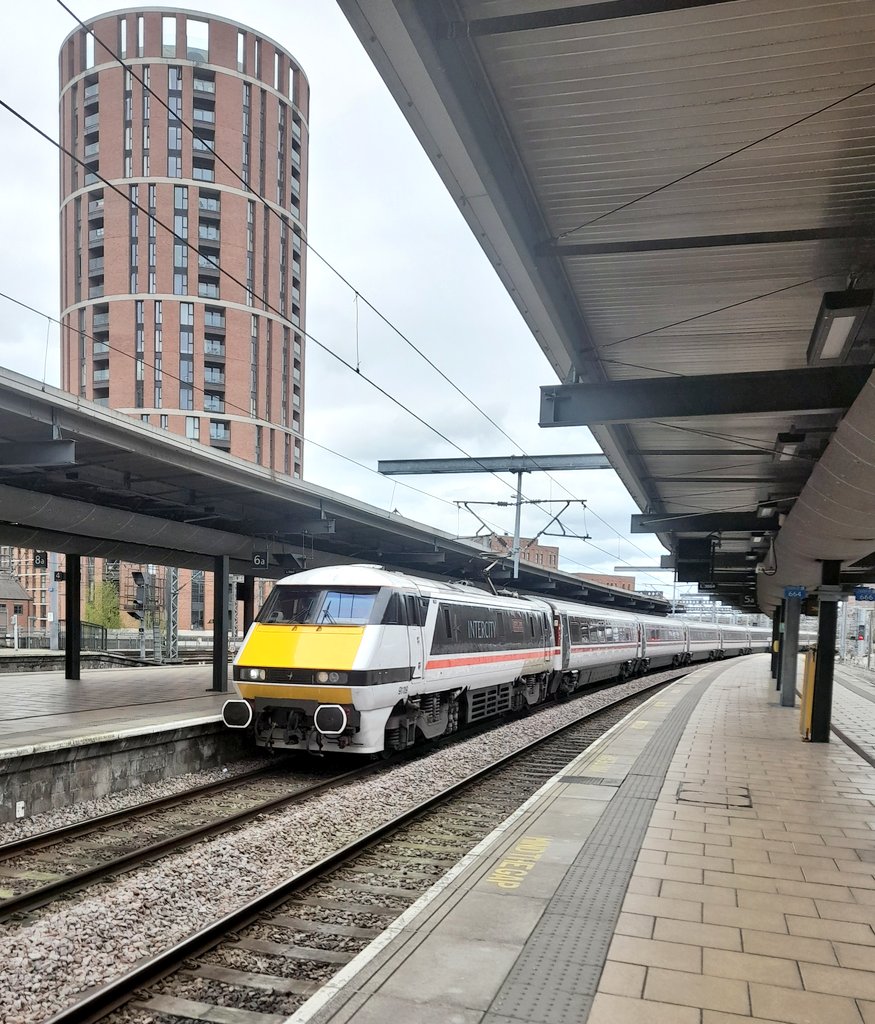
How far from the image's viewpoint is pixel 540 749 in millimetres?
13969

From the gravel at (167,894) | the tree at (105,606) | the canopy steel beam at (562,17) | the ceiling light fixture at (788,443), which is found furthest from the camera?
→ the tree at (105,606)

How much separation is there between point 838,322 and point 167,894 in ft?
21.8

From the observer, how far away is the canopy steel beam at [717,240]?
5919mm

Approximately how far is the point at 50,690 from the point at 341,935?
14.1 meters

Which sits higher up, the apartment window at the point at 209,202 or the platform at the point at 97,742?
the apartment window at the point at 209,202

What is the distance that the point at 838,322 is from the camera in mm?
6223

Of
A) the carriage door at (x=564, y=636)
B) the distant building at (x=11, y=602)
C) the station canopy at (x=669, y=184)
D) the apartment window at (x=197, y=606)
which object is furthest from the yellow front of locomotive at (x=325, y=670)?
the apartment window at (x=197, y=606)

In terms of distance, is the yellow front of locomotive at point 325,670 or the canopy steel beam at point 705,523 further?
the canopy steel beam at point 705,523

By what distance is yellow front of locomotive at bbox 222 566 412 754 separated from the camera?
1089 cm

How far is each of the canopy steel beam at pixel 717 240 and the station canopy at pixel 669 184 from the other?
0.02 metres

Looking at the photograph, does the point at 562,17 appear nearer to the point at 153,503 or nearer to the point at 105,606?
the point at 153,503

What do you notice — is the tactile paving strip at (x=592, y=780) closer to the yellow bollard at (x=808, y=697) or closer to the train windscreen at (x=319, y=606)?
the train windscreen at (x=319, y=606)

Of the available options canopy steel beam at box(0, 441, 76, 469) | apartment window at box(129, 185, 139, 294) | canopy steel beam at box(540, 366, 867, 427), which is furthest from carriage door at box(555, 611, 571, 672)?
apartment window at box(129, 185, 139, 294)

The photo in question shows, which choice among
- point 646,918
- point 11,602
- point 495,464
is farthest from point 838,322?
point 11,602
